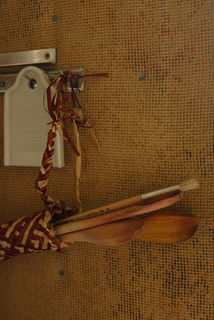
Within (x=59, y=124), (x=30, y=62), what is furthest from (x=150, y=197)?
(x=30, y=62)

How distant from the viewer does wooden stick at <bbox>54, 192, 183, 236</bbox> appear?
13.6 inches

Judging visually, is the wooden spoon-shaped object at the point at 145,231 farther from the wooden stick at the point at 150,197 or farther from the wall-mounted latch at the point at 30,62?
the wall-mounted latch at the point at 30,62

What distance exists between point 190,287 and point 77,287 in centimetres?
17

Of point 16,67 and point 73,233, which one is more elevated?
point 16,67

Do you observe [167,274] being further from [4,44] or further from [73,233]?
[4,44]

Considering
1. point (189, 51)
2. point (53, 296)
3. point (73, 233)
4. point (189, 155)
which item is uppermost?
point (189, 51)

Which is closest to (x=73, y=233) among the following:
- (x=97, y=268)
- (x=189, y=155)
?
(x=97, y=268)

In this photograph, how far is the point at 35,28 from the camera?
0.45m

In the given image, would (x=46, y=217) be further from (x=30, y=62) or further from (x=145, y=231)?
(x=30, y=62)

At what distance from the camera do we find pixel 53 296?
0.46m

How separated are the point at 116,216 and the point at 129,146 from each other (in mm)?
110

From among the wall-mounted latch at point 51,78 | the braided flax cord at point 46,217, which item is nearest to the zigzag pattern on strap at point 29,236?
the braided flax cord at point 46,217

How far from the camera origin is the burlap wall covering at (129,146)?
39 cm

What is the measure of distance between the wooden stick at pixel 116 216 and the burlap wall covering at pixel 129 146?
0.19ft
